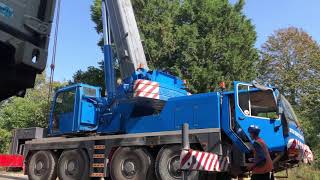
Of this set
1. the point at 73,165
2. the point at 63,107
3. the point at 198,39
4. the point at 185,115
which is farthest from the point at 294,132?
the point at 198,39

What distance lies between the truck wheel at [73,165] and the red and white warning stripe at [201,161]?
4461 mm

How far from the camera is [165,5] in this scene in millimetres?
29328

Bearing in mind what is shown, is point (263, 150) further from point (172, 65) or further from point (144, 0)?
point (144, 0)

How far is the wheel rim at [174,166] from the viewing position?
1090 cm

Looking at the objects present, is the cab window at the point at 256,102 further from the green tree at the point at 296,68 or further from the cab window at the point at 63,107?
the green tree at the point at 296,68

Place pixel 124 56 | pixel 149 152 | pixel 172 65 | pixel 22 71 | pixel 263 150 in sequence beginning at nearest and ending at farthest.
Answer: pixel 22 71, pixel 263 150, pixel 149 152, pixel 124 56, pixel 172 65

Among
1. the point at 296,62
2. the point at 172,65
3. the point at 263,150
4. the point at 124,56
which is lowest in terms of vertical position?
the point at 263,150

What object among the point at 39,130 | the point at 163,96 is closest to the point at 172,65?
the point at 39,130

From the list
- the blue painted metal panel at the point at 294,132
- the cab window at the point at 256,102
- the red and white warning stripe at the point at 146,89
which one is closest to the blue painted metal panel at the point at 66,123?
the red and white warning stripe at the point at 146,89

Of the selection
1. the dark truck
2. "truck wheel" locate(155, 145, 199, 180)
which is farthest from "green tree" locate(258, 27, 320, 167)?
the dark truck

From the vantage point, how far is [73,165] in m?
13.5

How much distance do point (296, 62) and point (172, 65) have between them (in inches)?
632

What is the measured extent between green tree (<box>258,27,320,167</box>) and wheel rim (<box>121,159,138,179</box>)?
2593 cm

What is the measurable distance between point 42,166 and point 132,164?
4088 mm
